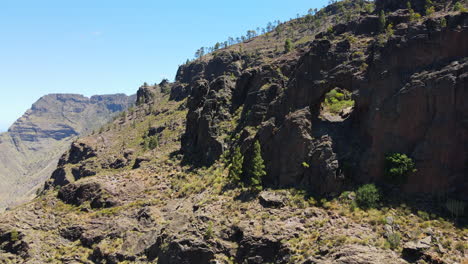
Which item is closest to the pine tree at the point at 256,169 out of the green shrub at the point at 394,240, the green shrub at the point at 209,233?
the green shrub at the point at 209,233

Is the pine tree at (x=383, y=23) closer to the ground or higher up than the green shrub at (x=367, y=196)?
higher up

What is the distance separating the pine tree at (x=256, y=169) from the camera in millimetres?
50794

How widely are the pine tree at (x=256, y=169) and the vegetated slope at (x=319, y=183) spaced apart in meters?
0.27

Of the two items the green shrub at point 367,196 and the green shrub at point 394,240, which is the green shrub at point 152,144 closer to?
the green shrub at point 367,196

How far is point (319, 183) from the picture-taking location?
4631 centimetres

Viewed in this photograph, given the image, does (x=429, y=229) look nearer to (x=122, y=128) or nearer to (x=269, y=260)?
(x=269, y=260)

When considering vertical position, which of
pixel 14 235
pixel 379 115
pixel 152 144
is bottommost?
pixel 14 235

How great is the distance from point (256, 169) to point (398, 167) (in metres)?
18.7

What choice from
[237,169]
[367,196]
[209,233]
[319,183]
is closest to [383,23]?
[319,183]

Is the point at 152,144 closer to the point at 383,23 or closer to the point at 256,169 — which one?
the point at 256,169

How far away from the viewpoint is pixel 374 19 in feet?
214

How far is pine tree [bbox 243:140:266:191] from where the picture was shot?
50794 mm

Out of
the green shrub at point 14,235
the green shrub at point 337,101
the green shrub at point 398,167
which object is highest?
the green shrub at point 337,101

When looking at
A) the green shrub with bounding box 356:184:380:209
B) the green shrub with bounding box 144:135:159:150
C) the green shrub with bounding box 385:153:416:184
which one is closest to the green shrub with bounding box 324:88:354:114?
the green shrub with bounding box 385:153:416:184
